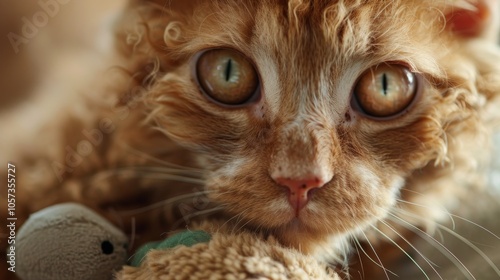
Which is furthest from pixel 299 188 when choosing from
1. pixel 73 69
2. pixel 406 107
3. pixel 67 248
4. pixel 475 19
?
pixel 73 69

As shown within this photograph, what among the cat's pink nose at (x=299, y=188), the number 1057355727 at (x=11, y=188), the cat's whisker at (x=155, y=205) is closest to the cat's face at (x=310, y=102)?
the cat's pink nose at (x=299, y=188)

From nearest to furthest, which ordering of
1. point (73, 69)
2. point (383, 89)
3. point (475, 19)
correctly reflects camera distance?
point (383, 89) → point (475, 19) → point (73, 69)

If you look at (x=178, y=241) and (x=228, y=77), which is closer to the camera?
(x=178, y=241)

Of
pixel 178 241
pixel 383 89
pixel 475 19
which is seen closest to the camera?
pixel 178 241

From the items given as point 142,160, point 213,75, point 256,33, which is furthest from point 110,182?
point 256,33

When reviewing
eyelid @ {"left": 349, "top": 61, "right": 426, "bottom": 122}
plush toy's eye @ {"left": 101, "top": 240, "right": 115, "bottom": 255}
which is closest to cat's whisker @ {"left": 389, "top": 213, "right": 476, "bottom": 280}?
eyelid @ {"left": 349, "top": 61, "right": 426, "bottom": 122}

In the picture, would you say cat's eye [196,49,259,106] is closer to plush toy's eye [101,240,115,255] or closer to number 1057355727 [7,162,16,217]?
plush toy's eye [101,240,115,255]

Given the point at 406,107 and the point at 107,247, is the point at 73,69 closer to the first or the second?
the point at 107,247

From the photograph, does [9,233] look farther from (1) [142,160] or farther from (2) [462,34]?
(2) [462,34]
